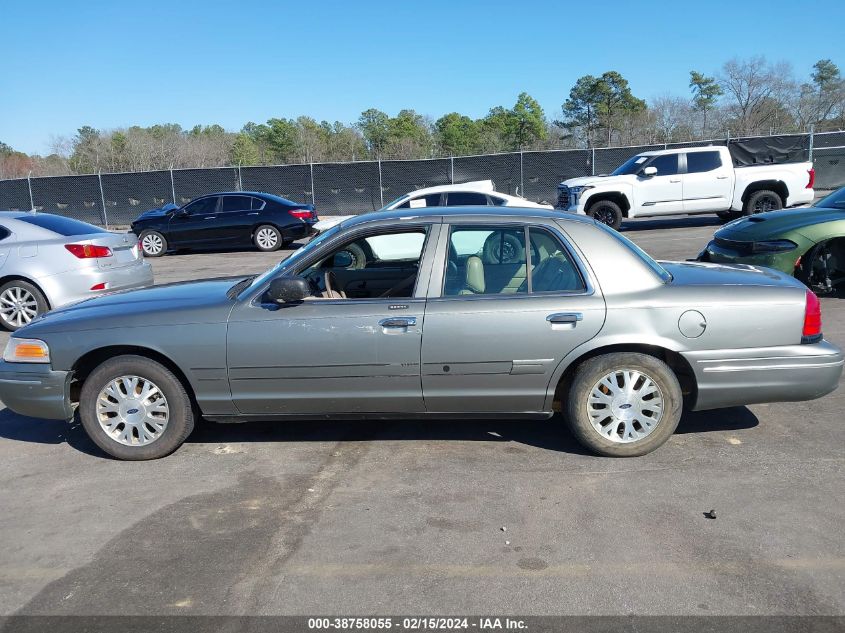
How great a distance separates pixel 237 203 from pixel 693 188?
10.6 m

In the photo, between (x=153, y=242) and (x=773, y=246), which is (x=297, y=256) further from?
(x=153, y=242)

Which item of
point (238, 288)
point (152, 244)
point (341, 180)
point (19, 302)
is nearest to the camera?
point (238, 288)

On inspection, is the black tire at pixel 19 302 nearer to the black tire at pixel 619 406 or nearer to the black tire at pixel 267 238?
the black tire at pixel 619 406

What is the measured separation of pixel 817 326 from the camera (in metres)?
4.81

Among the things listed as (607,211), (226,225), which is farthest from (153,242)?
(607,211)

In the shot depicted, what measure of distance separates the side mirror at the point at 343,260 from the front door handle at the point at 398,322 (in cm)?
91

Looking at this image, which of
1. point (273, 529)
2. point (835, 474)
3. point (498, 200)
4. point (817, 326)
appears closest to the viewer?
point (273, 529)

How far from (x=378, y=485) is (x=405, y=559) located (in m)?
0.89

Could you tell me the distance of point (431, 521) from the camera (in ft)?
13.3

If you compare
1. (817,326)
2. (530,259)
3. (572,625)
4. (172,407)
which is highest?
(530,259)

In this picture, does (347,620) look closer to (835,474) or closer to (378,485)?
(378,485)

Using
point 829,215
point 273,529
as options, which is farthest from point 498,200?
point 273,529

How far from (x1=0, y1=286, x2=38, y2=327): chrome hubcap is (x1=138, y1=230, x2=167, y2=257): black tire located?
883 cm

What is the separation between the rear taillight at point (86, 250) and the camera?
9047mm
